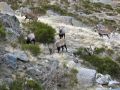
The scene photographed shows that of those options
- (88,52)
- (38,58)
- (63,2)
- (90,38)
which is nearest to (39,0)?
(63,2)

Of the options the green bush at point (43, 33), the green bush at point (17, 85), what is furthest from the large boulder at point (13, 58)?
the green bush at point (43, 33)

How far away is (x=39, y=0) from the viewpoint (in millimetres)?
42719

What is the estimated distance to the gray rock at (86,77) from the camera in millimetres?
18422

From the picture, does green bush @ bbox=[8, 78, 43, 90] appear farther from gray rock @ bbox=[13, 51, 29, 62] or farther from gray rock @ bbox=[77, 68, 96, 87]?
gray rock @ bbox=[77, 68, 96, 87]

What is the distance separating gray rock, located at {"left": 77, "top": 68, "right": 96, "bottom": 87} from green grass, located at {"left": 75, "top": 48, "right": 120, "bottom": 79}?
1731 millimetres

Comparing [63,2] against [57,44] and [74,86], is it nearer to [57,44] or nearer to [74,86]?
[57,44]

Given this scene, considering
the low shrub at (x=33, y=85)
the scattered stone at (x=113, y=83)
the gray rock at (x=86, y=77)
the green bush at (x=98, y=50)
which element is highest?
the low shrub at (x=33, y=85)

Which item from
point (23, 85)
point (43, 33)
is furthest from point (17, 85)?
point (43, 33)

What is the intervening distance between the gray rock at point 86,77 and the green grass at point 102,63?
5.68ft

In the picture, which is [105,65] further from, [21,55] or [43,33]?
[21,55]

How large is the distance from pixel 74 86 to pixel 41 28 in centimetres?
665

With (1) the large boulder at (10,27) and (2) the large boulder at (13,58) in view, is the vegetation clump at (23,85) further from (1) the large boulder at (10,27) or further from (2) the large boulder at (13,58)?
(1) the large boulder at (10,27)

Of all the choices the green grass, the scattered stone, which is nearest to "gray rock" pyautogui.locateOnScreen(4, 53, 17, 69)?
the scattered stone

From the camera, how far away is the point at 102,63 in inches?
830
